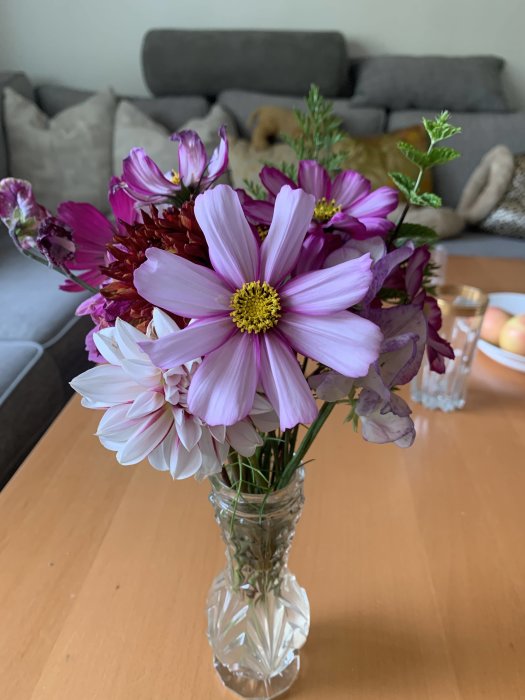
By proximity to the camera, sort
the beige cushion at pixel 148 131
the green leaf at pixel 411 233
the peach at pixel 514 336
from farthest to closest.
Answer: the beige cushion at pixel 148 131 < the peach at pixel 514 336 < the green leaf at pixel 411 233

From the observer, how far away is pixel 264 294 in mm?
331

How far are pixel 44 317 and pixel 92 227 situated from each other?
1214 mm

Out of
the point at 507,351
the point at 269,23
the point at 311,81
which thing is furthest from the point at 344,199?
the point at 269,23

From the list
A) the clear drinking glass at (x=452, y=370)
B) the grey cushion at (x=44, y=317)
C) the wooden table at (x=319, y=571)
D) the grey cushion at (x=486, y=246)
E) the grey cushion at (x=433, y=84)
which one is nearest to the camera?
the wooden table at (x=319, y=571)

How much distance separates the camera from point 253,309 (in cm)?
33

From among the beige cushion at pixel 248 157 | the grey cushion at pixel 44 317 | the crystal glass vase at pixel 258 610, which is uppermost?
the crystal glass vase at pixel 258 610

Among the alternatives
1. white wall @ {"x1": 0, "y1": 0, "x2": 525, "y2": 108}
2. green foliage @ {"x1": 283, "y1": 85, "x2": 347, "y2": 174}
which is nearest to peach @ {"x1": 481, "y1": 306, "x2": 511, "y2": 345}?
green foliage @ {"x1": 283, "y1": 85, "x2": 347, "y2": 174}

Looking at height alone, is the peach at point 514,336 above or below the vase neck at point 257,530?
below

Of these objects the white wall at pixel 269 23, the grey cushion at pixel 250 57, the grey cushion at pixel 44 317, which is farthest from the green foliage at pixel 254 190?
the white wall at pixel 269 23

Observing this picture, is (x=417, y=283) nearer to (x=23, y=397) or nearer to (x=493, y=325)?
(x=493, y=325)

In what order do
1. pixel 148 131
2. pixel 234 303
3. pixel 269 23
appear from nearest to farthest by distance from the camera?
pixel 234 303
pixel 148 131
pixel 269 23

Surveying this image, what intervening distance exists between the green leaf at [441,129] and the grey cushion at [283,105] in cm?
219

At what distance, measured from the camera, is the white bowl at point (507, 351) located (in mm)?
1011

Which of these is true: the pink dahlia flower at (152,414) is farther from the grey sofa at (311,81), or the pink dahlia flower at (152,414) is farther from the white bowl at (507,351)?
the grey sofa at (311,81)
